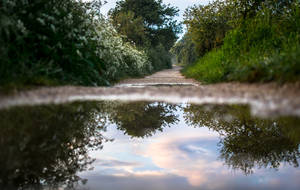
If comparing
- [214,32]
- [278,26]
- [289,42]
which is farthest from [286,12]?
[214,32]

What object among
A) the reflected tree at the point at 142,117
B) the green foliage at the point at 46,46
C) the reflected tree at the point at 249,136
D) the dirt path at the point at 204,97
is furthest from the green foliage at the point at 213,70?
the reflected tree at the point at 249,136

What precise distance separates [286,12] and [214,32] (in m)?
9.99

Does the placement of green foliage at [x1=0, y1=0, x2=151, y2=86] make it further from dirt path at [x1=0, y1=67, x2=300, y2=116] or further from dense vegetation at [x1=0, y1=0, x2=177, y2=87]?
dirt path at [x1=0, y1=67, x2=300, y2=116]

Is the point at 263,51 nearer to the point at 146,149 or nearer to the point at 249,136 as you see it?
the point at 249,136

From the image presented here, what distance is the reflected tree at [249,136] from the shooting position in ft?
6.70

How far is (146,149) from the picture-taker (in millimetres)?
2330

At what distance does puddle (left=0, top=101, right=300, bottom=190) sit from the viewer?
1706 mm

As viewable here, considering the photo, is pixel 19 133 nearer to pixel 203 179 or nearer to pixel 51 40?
pixel 203 179

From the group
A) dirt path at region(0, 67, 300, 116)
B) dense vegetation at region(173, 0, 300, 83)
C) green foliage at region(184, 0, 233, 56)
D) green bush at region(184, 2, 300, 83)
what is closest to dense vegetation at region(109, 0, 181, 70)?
green foliage at region(184, 0, 233, 56)

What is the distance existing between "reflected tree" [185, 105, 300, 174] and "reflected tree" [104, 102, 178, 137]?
29cm

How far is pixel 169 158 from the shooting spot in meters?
2.09

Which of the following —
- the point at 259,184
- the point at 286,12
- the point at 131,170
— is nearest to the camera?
the point at 259,184

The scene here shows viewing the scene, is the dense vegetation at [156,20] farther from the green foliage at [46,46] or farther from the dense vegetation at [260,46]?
the green foliage at [46,46]

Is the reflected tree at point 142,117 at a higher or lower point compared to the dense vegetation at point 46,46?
lower
